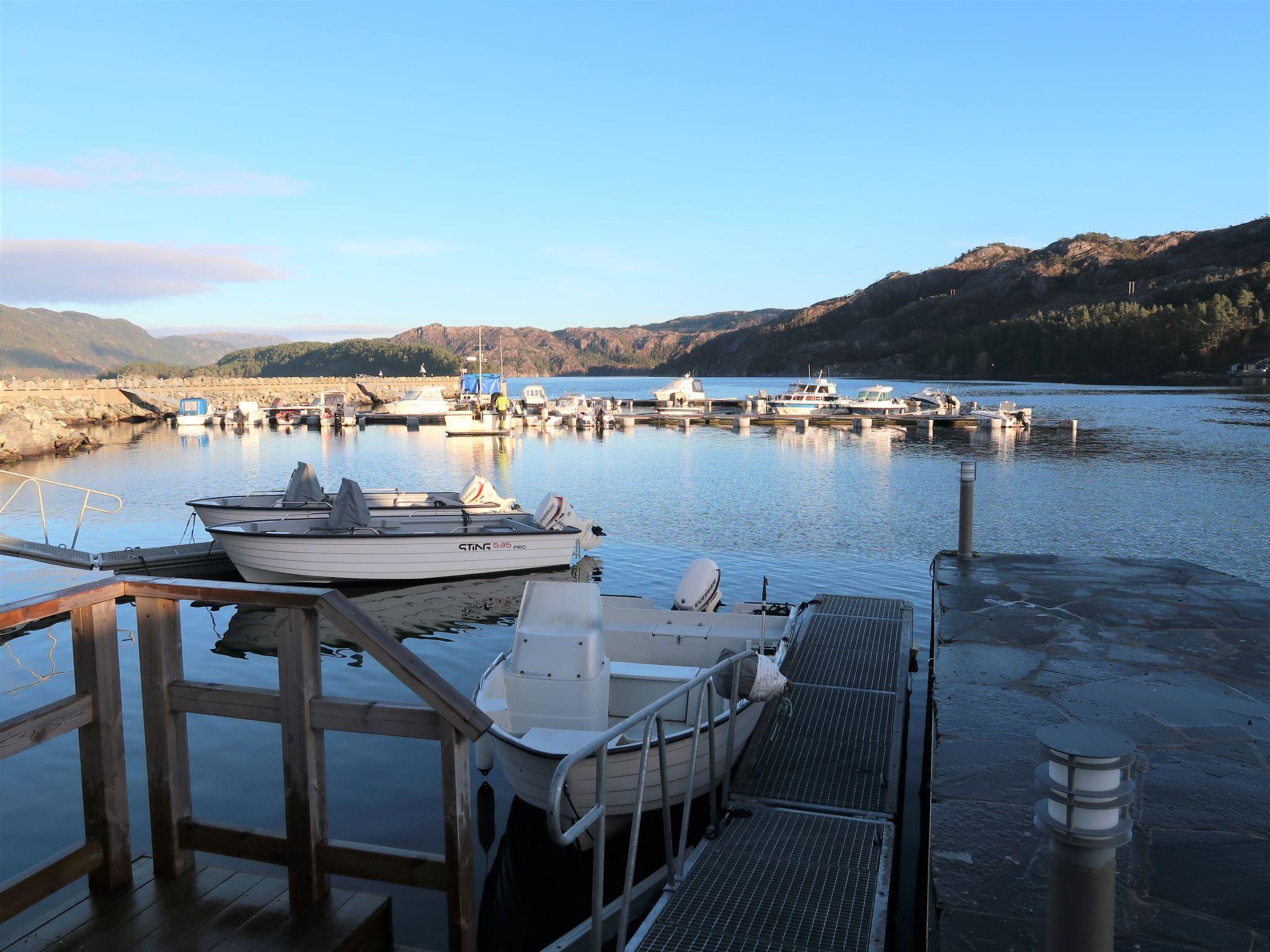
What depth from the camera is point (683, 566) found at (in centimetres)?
1919

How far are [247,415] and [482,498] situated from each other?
5280 cm

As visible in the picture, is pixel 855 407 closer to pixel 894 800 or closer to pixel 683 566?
pixel 683 566

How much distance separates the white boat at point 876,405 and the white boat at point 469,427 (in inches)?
981

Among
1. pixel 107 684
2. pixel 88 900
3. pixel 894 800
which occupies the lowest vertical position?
pixel 894 800

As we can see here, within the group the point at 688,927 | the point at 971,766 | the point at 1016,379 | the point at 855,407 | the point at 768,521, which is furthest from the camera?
the point at 1016,379

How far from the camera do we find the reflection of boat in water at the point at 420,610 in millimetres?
14070

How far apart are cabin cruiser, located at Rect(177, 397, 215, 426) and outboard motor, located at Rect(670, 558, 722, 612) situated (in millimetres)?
60090

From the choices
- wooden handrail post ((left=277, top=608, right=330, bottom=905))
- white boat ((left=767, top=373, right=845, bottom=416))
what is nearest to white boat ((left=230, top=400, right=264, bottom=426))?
white boat ((left=767, top=373, right=845, bottom=416))

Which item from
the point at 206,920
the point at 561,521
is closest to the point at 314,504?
the point at 561,521

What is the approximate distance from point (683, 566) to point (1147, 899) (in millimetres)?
15422

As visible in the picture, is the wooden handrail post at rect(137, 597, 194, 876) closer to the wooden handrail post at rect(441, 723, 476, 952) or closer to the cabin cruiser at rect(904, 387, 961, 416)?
the wooden handrail post at rect(441, 723, 476, 952)

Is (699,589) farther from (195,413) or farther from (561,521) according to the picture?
(195,413)

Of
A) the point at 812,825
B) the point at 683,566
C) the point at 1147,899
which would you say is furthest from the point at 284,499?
the point at 1147,899

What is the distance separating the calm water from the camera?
26.6 feet
